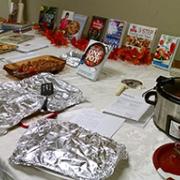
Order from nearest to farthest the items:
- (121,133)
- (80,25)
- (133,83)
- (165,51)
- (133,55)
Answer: (121,133), (133,83), (165,51), (133,55), (80,25)

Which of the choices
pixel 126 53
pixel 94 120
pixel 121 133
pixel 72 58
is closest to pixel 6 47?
pixel 72 58

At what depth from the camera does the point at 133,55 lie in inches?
64.6

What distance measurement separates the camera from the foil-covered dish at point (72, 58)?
1561mm

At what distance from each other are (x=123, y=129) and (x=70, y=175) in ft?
1.10

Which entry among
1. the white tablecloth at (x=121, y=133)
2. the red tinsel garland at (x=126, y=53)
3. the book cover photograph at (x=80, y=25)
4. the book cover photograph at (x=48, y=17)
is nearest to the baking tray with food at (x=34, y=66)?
the white tablecloth at (x=121, y=133)

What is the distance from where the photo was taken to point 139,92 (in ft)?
4.15

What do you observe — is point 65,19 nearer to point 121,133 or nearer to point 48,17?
point 48,17

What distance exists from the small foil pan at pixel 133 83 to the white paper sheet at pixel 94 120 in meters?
0.30

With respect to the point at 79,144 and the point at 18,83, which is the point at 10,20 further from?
the point at 79,144

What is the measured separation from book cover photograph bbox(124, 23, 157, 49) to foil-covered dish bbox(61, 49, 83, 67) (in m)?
0.30

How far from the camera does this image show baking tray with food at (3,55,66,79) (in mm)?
1335

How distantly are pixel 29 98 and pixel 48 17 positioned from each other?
3.86 ft

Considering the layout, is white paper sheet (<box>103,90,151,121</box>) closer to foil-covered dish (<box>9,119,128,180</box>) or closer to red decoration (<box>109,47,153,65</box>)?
foil-covered dish (<box>9,119,128,180</box>)

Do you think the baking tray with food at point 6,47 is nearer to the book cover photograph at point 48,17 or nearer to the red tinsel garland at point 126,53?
the red tinsel garland at point 126,53
